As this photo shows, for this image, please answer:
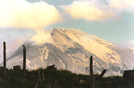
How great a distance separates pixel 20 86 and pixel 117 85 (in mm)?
13664

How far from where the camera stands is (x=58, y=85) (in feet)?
105

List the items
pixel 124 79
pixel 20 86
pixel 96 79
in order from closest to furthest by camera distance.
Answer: pixel 20 86, pixel 124 79, pixel 96 79

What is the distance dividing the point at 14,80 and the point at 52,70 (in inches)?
312

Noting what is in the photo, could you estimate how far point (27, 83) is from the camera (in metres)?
31.7

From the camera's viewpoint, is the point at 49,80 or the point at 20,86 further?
the point at 49,80

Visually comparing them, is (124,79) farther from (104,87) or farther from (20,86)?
(20,86)

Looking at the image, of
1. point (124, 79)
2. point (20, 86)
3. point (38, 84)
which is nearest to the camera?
point (38, 84)

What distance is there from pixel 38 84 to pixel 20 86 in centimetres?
394

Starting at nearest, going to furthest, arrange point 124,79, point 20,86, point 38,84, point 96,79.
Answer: point 38,84 < point 20,86 < point 124,79 < point 96,79

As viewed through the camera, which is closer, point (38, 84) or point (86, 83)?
point (38, 84)

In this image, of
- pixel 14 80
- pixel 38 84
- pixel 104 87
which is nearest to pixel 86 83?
pixel 104 87

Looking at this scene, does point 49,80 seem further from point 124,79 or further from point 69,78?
point 124,79

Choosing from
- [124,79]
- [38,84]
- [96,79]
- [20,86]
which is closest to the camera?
[38,84]

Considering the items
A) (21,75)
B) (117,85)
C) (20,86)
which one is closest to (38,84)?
(20,86)
